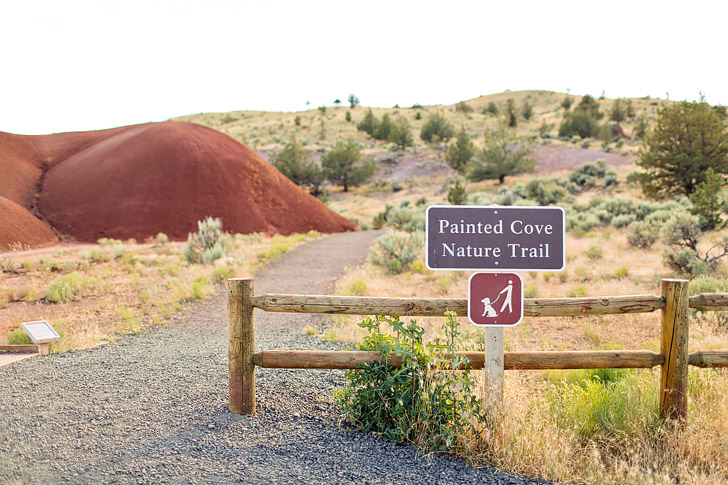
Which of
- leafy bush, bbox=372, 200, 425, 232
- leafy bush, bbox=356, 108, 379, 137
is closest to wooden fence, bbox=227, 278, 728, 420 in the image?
leafy bush, bbox=372, 200, 425, 232

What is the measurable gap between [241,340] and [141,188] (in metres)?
22.2

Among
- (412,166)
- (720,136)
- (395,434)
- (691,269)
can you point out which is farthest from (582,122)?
(395,434)

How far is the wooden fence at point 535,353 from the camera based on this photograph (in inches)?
159

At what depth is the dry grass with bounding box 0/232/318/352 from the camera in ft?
29.0

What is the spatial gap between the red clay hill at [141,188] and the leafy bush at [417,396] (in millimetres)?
20291

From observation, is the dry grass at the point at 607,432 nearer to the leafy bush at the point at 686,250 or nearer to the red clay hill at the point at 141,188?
the leafy bush at the point at 686,250

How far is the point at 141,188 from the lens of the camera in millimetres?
23969

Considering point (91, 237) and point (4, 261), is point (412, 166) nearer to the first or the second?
point (91, 237)

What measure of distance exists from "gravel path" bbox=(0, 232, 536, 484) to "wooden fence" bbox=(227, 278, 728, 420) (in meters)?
0.50

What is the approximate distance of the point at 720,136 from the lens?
23.5 m

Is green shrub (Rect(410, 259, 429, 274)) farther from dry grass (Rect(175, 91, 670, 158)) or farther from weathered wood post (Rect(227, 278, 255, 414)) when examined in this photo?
dry grass (Rect(175, 91, 670, 158))

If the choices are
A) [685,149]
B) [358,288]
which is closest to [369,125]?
[685,149]

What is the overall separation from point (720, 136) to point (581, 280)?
1789 centimetres

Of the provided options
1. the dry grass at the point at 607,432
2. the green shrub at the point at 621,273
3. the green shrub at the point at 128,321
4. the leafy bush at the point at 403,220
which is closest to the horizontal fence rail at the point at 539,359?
the dry grass at the point at 607,432
